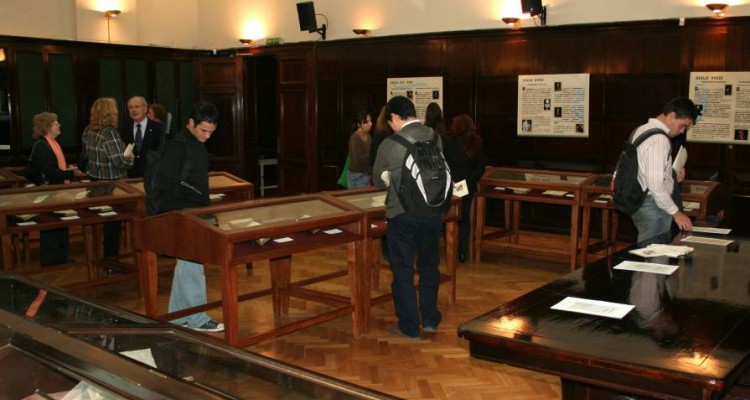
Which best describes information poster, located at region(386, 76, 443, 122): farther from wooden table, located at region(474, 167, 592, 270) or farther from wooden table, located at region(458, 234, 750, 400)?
wooden table, located at region(458, 234, 750, 400)

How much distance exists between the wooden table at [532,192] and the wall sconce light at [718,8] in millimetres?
2349

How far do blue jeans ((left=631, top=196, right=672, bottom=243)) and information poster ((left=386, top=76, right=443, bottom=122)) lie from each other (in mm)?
4980

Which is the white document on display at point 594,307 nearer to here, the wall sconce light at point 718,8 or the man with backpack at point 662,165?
the man with backpack at point 662,165

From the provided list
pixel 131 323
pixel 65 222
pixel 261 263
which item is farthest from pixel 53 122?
pixel 131 323

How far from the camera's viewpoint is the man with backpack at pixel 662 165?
4582 mm

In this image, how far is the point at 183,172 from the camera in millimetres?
4688

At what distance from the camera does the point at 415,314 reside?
488cm

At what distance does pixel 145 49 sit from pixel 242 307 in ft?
23.2

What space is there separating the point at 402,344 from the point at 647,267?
1878 mm

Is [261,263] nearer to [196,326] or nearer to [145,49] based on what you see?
[196,326]

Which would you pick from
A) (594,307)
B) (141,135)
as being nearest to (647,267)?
(594,307)

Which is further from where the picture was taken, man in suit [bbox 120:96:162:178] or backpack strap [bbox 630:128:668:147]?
man in suit [bbox 120:96:162:178]

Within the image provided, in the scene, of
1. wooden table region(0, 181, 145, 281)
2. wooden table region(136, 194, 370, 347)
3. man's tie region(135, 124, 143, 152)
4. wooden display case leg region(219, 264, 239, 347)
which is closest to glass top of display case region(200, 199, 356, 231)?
wooden table region(136, 194, 370, 347)

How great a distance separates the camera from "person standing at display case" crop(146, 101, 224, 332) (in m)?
4.65
